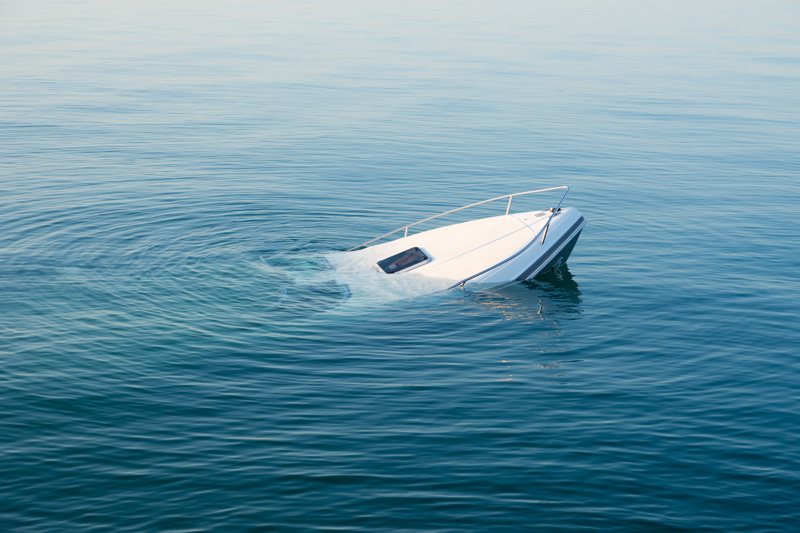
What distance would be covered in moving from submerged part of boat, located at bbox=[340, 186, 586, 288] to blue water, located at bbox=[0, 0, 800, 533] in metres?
0.71

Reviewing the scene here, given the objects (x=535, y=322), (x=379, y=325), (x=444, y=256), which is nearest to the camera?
(x=379, y=325)

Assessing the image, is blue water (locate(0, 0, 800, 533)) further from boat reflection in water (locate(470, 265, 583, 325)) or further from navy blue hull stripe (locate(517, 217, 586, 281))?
navy blue hull stripe (locate(517, 217, 586, 281))

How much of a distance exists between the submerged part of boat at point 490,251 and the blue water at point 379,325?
71 cm

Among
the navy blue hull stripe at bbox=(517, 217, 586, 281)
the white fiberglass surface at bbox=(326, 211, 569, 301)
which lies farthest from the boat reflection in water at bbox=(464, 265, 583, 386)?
the white fiberglass surface at bbox=(326, 211, 569, 301)

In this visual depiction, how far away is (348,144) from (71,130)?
1479 cm

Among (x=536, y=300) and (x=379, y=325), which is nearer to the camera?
(x=379, y=325)

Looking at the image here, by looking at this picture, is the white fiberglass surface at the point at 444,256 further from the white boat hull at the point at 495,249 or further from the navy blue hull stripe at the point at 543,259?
the navy blue hull stripe at the point at 543,259

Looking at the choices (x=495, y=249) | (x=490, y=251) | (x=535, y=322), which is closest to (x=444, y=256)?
(x=490, y=251)

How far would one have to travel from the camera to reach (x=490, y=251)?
21.5m

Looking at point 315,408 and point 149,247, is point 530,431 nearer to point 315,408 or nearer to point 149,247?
point 315,408

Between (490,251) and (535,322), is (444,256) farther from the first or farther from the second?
(535,322)

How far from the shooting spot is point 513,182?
33.2 meters

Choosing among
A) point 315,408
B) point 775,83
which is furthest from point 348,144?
point 775,83

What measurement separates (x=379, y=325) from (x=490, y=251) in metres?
4.40
